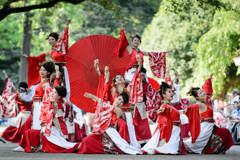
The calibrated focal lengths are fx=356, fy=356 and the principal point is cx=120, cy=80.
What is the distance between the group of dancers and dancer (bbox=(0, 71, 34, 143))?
0.09 ft

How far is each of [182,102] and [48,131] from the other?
14.7ft

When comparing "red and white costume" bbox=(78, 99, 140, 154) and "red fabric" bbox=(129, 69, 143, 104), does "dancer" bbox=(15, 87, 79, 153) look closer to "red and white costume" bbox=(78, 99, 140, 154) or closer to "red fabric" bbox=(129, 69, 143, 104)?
"red and white costume" bbox=(78, 99, 140, 154)

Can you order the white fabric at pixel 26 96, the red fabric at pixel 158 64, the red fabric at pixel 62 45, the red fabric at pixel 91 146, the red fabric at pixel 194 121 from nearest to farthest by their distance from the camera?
the red fabric at pixel 91 146 < the red fabric at pixel 194 121 < the red fabric at pixel 62 45 < the red fabric at pixel 158 64 < the white fabric at pixel 26 96

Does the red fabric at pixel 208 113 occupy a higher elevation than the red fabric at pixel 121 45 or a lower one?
lower

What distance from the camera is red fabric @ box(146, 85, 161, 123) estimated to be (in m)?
7.96

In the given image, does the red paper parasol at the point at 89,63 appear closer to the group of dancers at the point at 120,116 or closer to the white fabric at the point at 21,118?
the group of dancers at the point at 120,116

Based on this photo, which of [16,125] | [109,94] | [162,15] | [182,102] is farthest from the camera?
[162,15]

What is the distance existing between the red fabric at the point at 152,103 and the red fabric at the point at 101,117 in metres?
1.48

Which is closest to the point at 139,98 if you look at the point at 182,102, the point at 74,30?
the point at 182,102

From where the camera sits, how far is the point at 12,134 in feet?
28.9

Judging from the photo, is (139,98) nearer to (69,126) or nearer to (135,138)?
(135,138)

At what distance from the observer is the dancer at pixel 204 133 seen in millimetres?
7023

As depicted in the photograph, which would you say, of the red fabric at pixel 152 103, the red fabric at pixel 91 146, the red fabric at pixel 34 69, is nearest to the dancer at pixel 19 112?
the red fabric at pixel 34 69

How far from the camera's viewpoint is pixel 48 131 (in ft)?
21.4
